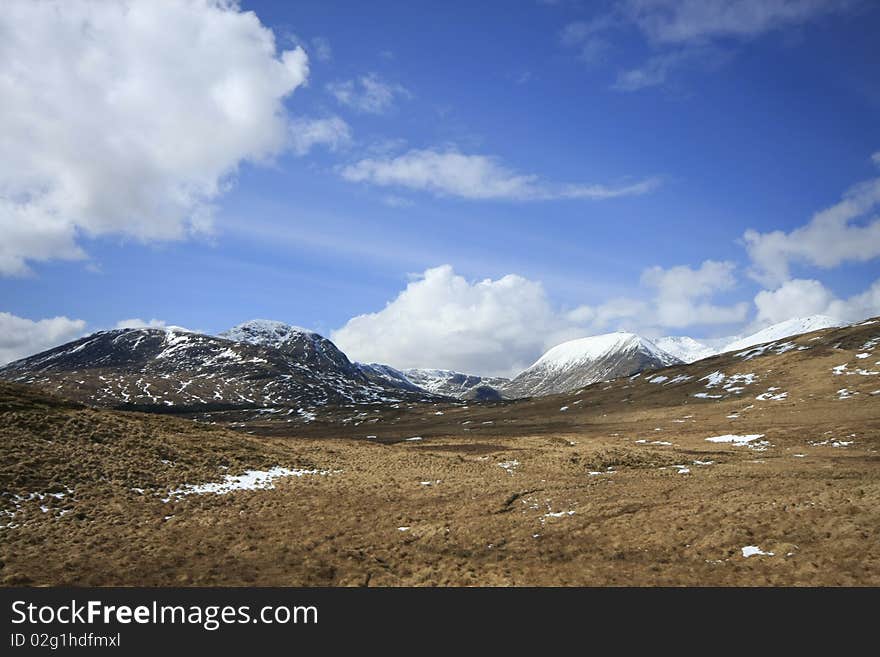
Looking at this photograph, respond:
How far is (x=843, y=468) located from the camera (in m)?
34.0

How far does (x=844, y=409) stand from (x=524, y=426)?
216ft

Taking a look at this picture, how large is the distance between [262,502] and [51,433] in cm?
1786

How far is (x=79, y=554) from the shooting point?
16.5 metres

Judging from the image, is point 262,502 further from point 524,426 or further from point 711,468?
point 524,426

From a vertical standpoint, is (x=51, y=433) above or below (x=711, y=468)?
above

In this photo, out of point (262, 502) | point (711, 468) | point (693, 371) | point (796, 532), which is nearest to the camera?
point (796, 532)
